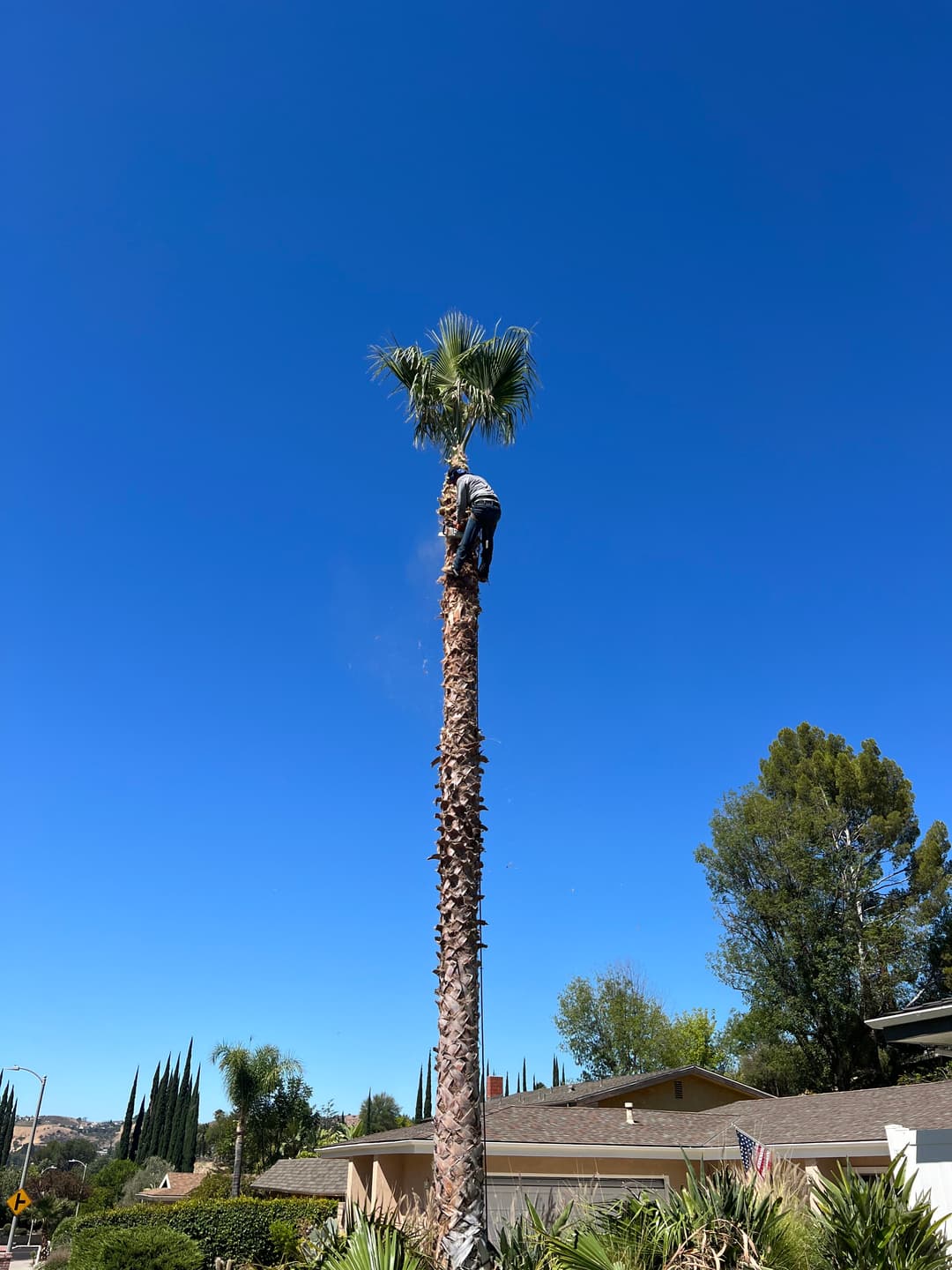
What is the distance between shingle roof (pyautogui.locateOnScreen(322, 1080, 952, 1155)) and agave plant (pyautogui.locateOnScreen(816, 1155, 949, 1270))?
9381 mm

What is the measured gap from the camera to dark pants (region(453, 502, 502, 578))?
34.5 feet

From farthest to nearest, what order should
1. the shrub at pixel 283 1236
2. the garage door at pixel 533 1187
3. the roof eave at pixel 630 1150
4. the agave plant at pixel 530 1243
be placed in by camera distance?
1. the shrub at pixel 283 1236
2. the roof eave at pixel 630 1150
3. the garage door at pixel 533 1187
4. the agave plant at pixel 530 1243

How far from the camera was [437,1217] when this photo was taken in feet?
26.5

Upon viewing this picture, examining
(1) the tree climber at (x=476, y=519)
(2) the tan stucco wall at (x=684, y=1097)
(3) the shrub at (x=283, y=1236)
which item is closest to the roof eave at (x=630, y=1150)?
(2) the tan stucco wall at (x=684, y=1097)

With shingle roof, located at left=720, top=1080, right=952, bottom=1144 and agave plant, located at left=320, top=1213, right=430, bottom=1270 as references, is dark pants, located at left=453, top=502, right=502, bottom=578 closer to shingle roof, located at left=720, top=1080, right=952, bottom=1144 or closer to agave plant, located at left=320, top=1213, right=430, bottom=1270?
agave plant, located at left=320, top=1213, right=430, bottom=1270

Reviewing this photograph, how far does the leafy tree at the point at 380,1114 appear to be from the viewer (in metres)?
63.7

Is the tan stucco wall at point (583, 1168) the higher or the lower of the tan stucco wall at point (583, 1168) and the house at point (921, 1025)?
the lower

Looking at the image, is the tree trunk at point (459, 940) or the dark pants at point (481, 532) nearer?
the tree trunk at point (459, 940)

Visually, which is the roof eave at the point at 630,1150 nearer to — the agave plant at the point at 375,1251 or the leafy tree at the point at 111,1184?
the agave plant at the point at 375,1251

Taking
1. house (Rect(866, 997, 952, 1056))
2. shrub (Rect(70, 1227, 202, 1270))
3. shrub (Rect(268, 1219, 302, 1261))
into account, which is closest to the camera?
house (Rect(866, 997, 952, 1056))

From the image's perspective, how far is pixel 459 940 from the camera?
8.88 m

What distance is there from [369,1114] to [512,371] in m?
62.4

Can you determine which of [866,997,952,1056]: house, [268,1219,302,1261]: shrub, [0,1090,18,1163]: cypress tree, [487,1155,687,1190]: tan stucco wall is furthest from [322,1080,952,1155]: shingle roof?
[0,1090,18,1163]: cypress tree

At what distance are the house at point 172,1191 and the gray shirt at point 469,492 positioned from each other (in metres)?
40.9
